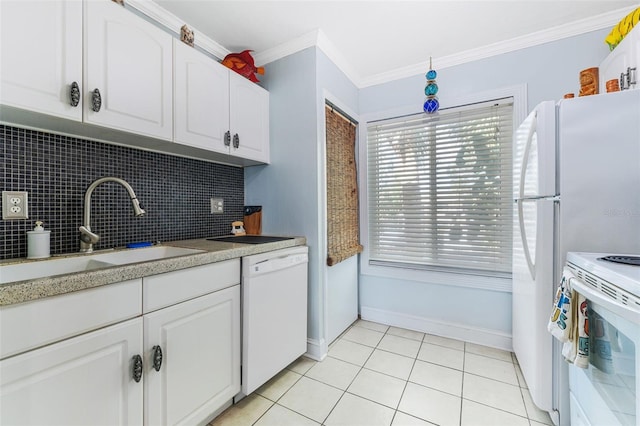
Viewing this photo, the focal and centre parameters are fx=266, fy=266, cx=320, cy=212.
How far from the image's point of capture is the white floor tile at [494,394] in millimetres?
1521

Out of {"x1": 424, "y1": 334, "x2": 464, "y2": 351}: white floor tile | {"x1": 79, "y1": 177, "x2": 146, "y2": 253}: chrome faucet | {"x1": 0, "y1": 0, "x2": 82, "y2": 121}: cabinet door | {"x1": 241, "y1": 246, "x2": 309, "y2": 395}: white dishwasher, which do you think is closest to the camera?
{"x1": 0, "y1": 0, "x2": 82, "y2": 121}: cabinet door

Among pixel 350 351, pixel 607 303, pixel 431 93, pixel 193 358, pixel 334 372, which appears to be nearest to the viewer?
pixel 607 303

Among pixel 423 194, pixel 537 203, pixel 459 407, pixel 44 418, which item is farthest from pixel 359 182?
pixel 44 418

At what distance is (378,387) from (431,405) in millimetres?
314

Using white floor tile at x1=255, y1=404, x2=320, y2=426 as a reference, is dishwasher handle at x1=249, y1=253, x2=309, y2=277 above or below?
above

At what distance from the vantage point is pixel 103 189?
5.06 feet

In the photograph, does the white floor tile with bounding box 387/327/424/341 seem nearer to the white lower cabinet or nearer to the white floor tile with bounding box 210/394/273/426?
the white floor tile with bounding box 210/394/273/426

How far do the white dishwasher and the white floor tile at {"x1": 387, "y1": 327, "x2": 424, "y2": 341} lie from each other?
96 centimetres

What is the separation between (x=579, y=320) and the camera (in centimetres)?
105

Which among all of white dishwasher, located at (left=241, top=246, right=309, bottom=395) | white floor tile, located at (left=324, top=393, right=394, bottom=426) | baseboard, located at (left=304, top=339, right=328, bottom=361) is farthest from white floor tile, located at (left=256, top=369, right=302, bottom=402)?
white floor tile, located at (left=324, top=393, right=394, bottom=426)

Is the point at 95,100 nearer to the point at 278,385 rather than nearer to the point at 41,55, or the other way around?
the point at 41,55

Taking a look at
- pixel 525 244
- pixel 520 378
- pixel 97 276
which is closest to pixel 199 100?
pixel 97 276

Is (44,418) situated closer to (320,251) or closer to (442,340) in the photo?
(320,251)

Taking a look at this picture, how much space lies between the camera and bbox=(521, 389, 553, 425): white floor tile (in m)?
1.42
